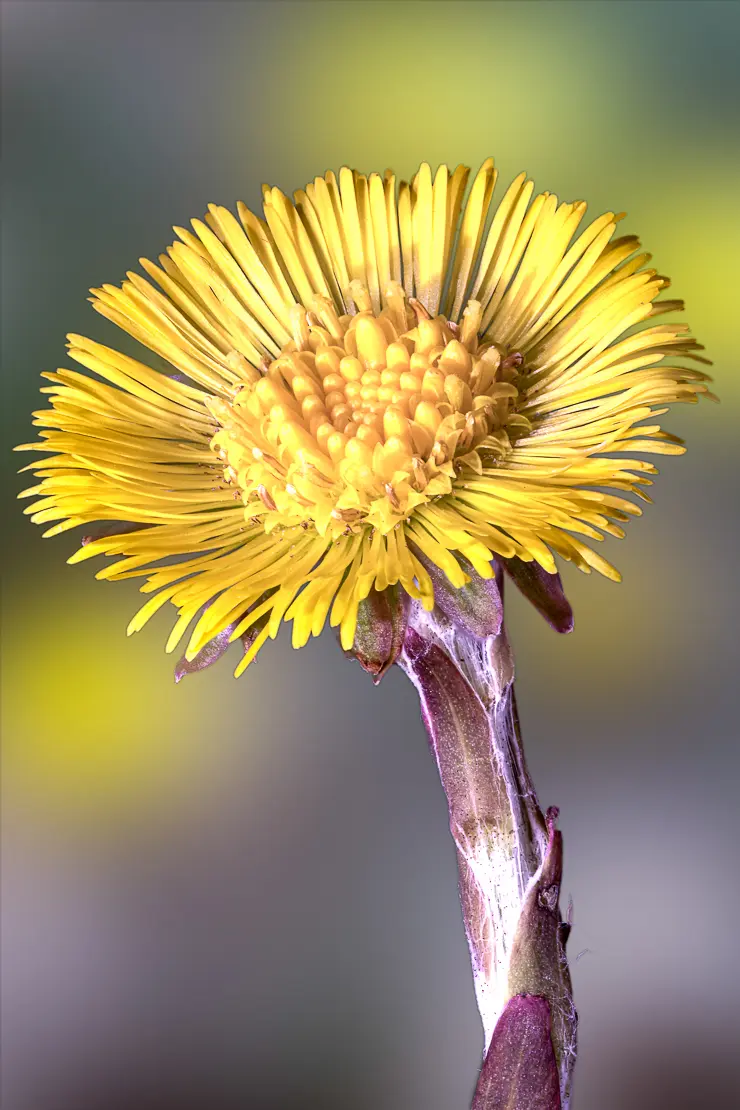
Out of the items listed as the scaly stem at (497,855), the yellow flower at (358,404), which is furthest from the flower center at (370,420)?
the scaly stem at (497,855)

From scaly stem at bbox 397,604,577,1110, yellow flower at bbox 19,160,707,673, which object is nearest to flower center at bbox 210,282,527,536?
yellow flower at bbox 19,160,707,673

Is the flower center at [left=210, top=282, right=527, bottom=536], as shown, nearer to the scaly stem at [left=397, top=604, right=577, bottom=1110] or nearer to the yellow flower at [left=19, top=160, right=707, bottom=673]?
the yellow flower at [left=19, top=160, right=707, bottom=673]

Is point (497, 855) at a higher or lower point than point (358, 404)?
lower

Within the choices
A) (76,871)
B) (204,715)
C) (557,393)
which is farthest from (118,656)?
(557,393)

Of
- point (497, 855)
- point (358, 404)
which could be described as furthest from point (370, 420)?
point (497, 855)

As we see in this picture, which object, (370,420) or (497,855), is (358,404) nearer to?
(370,420)

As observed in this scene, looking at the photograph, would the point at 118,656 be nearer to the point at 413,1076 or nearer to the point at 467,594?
the point at 413,1076

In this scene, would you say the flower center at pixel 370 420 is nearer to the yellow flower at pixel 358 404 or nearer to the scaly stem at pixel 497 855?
the yellow flower at pixel 358 404

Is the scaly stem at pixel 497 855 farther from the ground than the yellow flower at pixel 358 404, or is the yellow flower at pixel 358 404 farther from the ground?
the yellow flower at pixel 358 404

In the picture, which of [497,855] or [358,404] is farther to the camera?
[358,404]
